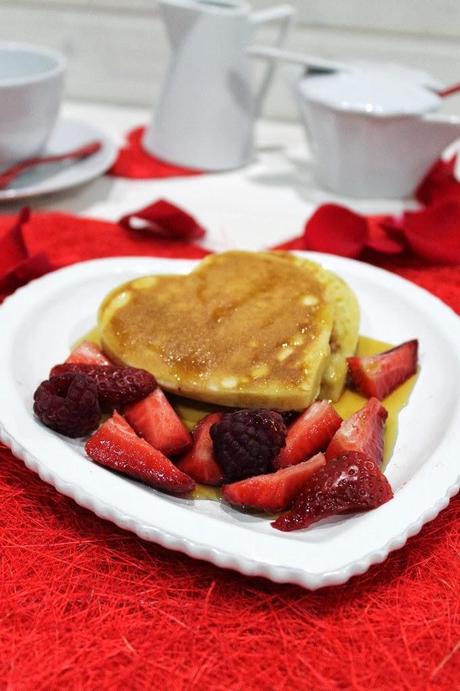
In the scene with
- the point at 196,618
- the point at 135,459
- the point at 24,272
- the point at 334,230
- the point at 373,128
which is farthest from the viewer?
the point at 373,128

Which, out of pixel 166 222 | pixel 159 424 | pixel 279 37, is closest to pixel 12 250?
pixel 166 222

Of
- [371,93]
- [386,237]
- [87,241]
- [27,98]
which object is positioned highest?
[371,93]

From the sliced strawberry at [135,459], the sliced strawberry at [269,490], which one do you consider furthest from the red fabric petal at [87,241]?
the sliced strawberry at [269,490]

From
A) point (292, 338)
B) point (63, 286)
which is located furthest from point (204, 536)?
point (63, 286)

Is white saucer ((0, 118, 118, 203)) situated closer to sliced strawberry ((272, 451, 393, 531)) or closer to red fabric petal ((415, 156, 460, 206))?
red fabric petal ((415, 156, 460, 206))

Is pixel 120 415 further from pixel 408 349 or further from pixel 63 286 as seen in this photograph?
pixel 408 349

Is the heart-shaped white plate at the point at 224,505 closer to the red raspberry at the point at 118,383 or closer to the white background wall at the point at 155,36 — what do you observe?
the red raspberry at the point at 118,383

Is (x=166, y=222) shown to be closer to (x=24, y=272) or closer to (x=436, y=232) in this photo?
(x=24, y=272)
